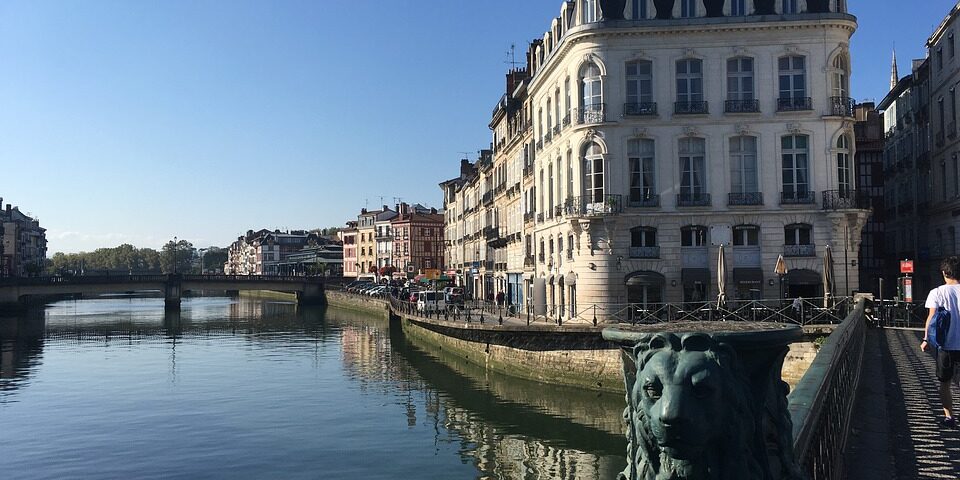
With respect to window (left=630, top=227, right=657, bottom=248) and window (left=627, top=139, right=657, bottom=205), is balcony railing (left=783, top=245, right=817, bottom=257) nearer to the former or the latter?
window (left=630, top=227, right=657, bottom=248)

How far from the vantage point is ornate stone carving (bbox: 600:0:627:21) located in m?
40.8

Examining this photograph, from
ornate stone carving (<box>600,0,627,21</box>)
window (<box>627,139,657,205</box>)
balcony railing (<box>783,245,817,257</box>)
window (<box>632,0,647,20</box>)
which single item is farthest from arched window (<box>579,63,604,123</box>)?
balcony railing (<box>783,245,817,257</box>)

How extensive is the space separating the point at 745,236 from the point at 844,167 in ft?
19.7

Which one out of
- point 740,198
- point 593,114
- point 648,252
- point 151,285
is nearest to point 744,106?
point 740,198

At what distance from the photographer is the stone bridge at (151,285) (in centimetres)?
8838

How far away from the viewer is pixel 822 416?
20.4ft

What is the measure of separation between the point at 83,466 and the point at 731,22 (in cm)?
3367

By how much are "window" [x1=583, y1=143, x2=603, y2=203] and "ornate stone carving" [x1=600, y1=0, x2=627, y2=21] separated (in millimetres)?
6498

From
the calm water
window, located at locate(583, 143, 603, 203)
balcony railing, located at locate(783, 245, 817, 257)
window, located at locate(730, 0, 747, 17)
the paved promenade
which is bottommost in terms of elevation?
the calm water

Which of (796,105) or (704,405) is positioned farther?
(796,105)

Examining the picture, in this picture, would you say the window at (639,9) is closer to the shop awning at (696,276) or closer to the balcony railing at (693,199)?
the balcony railing at (693,199)

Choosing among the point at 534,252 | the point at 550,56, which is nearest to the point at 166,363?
the point at 534,252

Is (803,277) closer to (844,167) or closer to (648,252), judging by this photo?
(844,167)

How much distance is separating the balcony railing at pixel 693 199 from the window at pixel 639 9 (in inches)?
362
